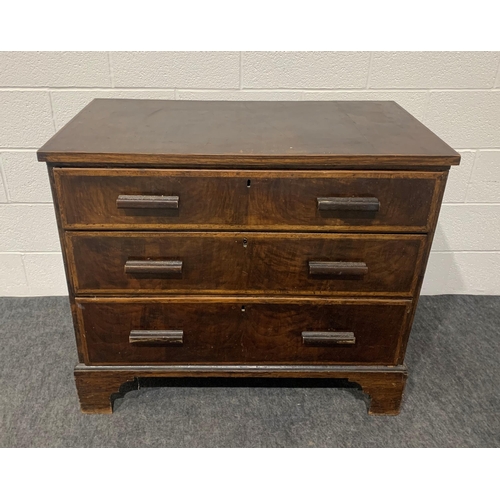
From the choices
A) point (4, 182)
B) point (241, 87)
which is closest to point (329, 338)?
point (241, 87)

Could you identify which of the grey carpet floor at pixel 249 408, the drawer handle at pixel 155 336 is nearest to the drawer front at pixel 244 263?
the drawer handle at pixel 155 336

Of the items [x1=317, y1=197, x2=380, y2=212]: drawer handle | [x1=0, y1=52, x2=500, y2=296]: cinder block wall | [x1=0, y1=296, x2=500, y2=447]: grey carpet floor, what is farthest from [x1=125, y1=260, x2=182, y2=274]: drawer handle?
[x1=0, y1=52, x2=500, y2=296]: cinder block wall

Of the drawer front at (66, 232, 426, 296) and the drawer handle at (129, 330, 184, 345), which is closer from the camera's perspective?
the drawer front at (66, 232, 426, 296)

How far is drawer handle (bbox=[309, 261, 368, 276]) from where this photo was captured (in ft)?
4.06

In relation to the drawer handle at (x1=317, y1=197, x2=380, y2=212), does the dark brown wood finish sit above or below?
below

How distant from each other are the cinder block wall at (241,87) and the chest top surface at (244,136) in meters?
0.17

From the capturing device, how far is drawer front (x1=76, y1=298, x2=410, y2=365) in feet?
4.31

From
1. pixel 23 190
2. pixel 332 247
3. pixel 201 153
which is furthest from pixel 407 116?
pixel 23 190

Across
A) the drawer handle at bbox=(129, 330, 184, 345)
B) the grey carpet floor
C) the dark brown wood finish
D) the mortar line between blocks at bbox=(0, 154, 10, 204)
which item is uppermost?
the mortar line between blocks at bbox=(0, 154, 10, 204)

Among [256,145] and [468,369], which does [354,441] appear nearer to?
[468,369]

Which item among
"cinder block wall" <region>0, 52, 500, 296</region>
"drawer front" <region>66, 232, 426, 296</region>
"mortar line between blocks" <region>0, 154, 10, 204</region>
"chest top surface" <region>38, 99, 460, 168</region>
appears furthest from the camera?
"mortar line between blocks" <region>0, 154, 10, 204</region>

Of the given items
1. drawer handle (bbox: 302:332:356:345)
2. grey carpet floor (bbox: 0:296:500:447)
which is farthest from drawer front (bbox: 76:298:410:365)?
grey carpet floor (bbox: 0:296:500:447)

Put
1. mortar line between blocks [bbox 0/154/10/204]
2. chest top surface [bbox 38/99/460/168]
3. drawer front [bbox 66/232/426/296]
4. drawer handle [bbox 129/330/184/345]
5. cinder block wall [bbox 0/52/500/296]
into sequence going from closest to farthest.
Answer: chest top surface [bbox 38/99/460/168] < drawer front [bbox 66/232/426/296] < drawer handle [bbox 129/330/184/345] < cinder block wall [bbox 0/52/500/296] < mortar line between blocks [bbox 0/154/10/204]

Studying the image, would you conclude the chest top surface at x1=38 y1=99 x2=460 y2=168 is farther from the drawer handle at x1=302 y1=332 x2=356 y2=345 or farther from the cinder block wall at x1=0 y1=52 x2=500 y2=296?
the drawer handle at x1=302 y1=332 x2=356 y2=345
